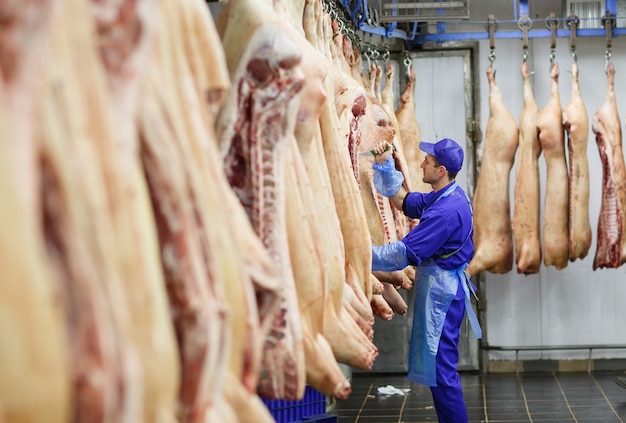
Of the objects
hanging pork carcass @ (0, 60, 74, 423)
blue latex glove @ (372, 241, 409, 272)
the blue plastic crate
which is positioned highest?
hanging pork carcass @ (0, 60, 74, 423)

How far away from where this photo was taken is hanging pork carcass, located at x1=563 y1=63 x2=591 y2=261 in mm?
10367

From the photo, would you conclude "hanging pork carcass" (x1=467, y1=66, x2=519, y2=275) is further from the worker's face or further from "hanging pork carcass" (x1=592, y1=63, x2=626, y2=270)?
the worker's face

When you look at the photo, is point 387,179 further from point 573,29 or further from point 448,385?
point 573,29

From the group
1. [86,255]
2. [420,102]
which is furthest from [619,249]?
[86,255]

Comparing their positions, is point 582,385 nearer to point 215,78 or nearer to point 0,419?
point 215,78

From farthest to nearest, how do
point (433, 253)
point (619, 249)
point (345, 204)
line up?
point (619, 249) < point (433, 253) < point (345, 204)

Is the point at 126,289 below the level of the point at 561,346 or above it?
above

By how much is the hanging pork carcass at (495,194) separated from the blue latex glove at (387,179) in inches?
126

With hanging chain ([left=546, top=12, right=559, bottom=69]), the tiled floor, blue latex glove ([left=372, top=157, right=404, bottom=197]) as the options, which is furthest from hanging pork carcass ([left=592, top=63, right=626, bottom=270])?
blue latex glove ([left=372, top=157, right=404, bottom=197])

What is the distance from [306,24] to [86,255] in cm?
328

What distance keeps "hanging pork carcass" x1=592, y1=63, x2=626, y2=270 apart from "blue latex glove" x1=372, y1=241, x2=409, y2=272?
423cm

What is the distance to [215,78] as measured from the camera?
8.47 ft

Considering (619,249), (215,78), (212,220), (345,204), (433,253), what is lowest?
(619,249)

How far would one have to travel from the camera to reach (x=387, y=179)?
7.29 m
